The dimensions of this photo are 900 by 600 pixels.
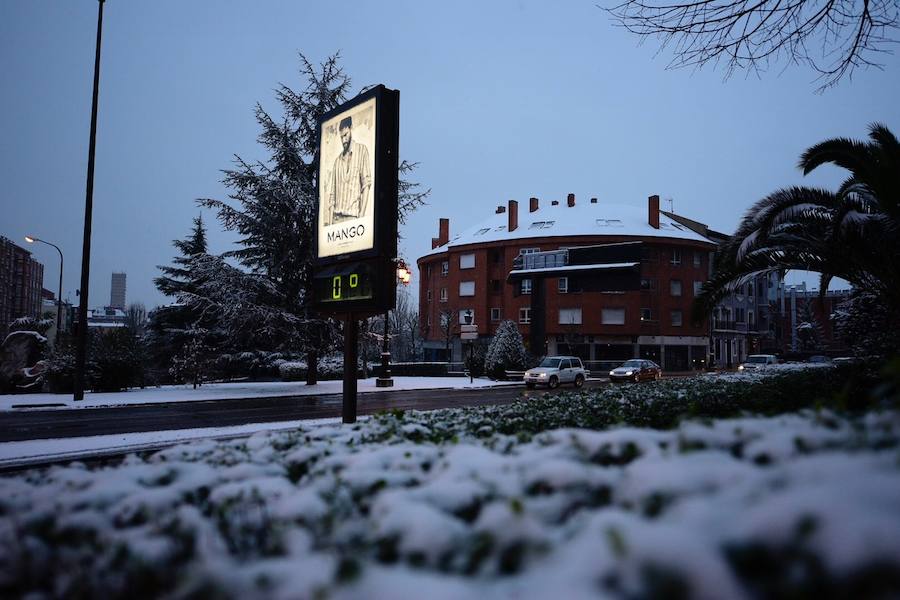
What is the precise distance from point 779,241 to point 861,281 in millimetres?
1491

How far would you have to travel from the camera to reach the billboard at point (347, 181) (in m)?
9.09

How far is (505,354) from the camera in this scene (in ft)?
102

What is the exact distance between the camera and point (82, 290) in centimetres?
1702

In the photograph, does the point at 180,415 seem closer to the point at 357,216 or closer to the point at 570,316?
the point at 357,216

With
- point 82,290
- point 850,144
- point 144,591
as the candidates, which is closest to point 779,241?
point 850,144

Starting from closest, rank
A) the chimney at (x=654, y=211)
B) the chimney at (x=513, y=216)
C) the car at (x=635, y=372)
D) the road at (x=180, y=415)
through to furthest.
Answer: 1. the road at (x=180, y=415)
2. the car at (x=635, y=372)
3. the chimney at (x=654, y=211)
4. the chimney at (x=513, y=216)

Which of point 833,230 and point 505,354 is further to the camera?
point 505,354

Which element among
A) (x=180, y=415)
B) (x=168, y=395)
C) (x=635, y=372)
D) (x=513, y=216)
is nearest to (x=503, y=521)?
(x=180, y=415)

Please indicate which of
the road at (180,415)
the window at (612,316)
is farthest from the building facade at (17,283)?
the window at (612,316)

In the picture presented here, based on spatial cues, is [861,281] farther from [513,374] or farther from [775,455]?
[513,374]

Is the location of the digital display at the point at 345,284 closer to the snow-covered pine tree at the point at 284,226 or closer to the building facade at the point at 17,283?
the snow-covered pine tree at the point at 284,226

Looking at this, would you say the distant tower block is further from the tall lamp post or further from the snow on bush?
the snow on bush

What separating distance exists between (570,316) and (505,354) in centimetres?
2116

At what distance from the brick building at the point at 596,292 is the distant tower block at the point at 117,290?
160 meters
